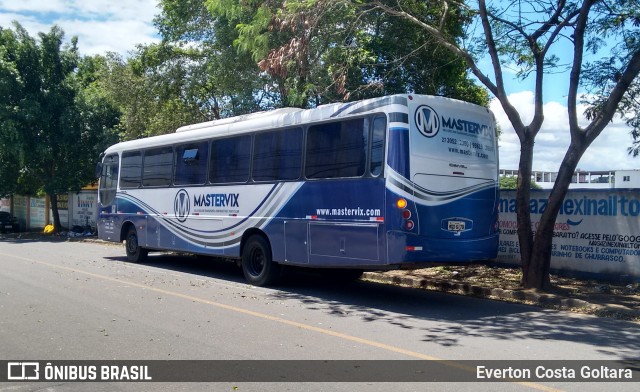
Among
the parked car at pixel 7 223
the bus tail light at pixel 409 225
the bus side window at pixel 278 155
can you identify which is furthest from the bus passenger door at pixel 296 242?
the parked car at pixel 7 223

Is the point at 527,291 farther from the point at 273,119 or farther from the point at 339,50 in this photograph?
the point at 339,50

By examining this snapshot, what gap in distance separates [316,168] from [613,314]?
5540 millimetres

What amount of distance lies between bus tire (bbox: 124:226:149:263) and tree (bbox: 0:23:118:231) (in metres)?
13.0

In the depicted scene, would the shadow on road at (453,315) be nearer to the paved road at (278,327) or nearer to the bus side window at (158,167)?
the paved road at (278,327)

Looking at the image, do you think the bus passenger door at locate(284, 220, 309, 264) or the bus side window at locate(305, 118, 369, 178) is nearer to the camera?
the bus side window at locate(305, 118, 369, 178)

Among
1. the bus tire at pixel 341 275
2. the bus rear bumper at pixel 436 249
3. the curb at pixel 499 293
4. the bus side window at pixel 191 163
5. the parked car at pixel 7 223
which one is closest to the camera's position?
the bus rear bumper at pixel 436 249

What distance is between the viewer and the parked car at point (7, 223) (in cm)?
3416

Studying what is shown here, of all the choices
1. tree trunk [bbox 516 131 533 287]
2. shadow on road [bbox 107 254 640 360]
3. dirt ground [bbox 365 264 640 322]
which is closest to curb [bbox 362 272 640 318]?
dirt ground [bbox 365 264 640 322]

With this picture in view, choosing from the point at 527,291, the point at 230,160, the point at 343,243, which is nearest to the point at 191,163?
the point at 230,160

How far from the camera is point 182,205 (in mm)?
15039

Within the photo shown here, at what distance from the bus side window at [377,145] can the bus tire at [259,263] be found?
11.5 ft

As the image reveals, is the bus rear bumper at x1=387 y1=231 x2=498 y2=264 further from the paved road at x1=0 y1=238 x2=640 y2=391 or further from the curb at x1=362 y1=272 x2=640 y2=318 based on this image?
the curb at x1=362 y1=272 x2=640 y2=318

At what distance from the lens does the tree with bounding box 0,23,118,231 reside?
27.9m

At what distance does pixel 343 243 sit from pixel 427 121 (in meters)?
2.50
